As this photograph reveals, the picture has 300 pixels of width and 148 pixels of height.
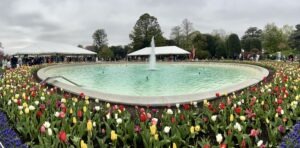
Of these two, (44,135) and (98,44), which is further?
(98,44)

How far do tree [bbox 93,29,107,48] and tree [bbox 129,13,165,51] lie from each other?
58.7ft

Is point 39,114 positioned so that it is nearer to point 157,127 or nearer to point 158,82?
point 157,127

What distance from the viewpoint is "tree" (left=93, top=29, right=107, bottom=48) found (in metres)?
81.6

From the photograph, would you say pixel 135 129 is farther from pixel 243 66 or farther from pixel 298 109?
pixel 243 66

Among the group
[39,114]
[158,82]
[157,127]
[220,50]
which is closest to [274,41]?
[220,50]

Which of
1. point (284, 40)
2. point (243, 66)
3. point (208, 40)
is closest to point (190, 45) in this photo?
point (208, 40)

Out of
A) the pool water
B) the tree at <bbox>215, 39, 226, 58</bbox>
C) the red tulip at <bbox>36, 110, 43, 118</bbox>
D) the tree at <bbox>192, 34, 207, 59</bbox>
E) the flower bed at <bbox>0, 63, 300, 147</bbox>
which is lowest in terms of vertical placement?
the pool water

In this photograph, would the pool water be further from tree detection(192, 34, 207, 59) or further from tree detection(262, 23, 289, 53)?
tree detection(262, 23, 289, 53)

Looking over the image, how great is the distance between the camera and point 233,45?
50000 millimetres

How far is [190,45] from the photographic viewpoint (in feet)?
191

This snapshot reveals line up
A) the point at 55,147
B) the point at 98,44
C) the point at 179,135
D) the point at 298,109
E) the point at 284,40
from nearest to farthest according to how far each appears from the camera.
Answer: the point at 55,147 < the point at 179,135 < the point at 298,109 < the point at 284,40 < the point at 98,44

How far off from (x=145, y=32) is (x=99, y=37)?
20.4 metres

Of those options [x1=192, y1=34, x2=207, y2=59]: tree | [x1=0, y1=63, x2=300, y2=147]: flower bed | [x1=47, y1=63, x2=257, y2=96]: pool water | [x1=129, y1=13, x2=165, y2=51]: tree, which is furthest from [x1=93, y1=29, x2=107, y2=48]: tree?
[x1=0, y1=63, x2=300, y2=147]: flower bed

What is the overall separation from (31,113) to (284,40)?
6803 cm
